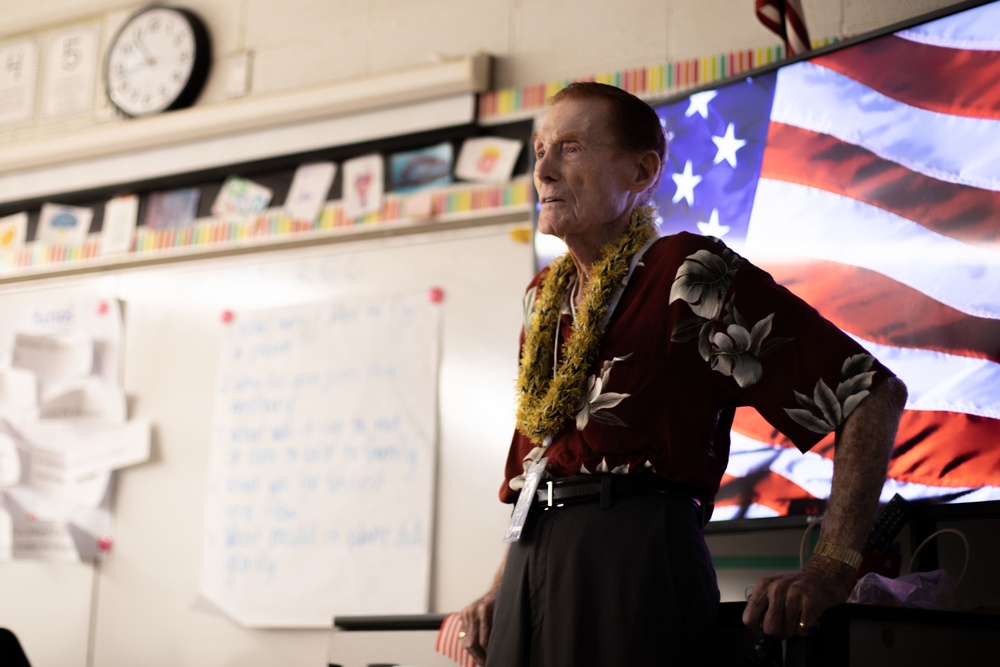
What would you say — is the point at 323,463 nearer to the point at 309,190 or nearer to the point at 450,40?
the point at 309,190

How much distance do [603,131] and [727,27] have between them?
1290 mm

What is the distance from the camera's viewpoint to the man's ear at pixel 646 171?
1587 millimetres

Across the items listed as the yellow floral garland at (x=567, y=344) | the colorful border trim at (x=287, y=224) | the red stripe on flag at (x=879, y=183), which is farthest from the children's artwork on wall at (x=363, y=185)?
the yellow floral garland at (x=567, y=344)

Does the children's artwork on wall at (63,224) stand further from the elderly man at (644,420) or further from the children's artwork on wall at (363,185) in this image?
the elderly man at (644,420)

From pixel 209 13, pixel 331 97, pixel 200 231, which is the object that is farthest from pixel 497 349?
pixel 209 13

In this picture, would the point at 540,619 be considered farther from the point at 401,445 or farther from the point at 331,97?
the point at 331,97

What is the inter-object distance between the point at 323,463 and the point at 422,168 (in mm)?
857

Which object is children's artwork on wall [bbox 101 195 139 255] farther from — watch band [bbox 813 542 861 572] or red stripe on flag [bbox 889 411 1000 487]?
watch band [bbox 813 542 861 572]

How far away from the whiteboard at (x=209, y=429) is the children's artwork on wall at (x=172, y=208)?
0.14 metres

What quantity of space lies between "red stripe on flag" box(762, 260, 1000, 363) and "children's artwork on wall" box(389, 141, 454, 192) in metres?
1.11

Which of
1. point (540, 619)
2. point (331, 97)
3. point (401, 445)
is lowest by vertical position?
point (540, 619)

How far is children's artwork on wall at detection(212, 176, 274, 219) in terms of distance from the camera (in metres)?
3.35

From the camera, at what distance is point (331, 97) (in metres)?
3.16

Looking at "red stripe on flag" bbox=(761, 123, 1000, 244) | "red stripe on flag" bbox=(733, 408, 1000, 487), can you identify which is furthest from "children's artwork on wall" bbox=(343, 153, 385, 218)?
"red stripe on flag" bbox=(733, 408, 1000, 487)
